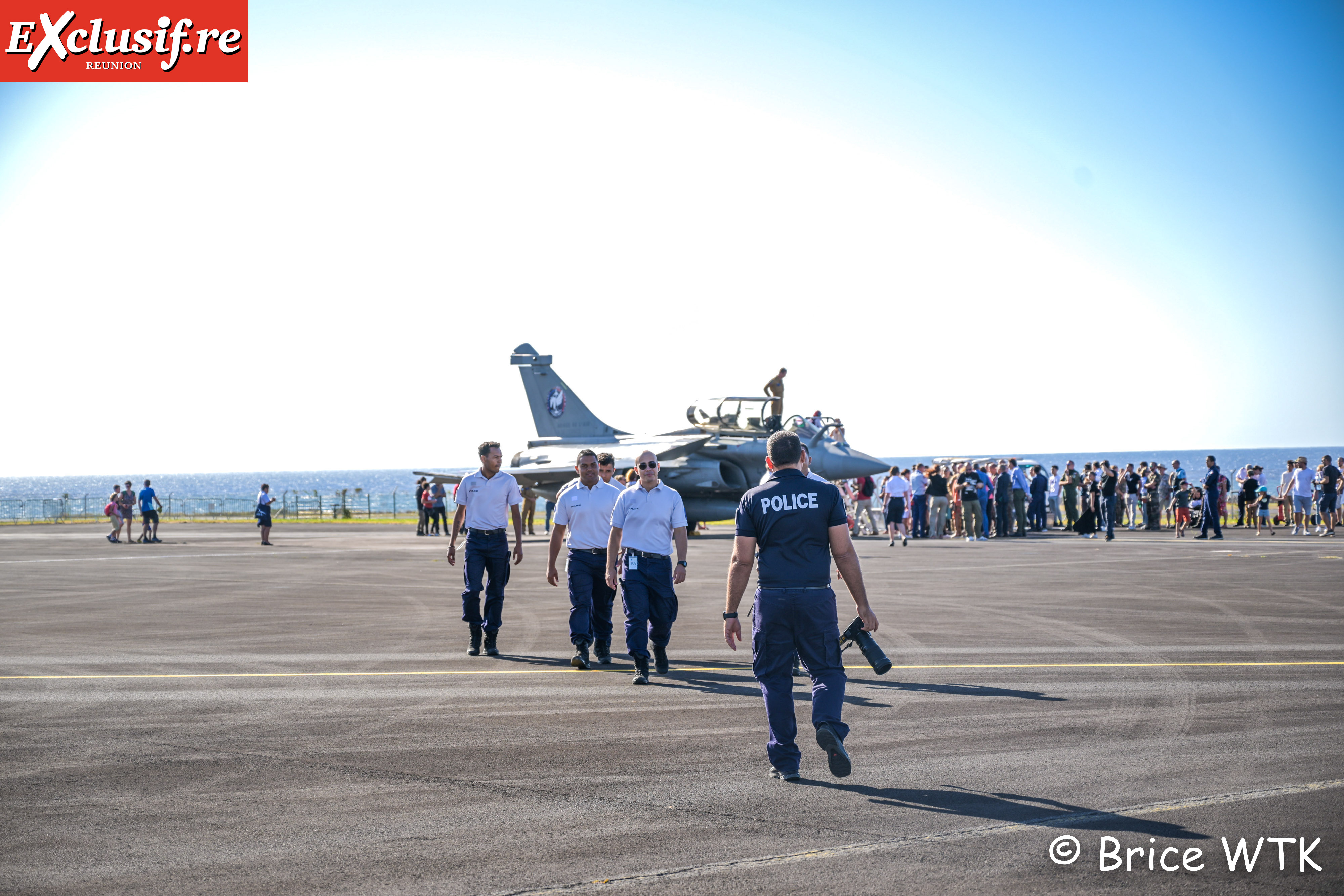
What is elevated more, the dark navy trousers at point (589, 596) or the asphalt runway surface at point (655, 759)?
the dark navy trousers at point (589, 596)

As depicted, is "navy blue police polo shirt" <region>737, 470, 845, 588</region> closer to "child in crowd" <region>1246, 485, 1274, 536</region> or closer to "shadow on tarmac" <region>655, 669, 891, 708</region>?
"shadow on tarmac" <region>655, 669, 891, 708</region>

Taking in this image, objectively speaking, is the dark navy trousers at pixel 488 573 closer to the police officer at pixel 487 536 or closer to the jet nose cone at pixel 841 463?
the police officer at pixel 487 536

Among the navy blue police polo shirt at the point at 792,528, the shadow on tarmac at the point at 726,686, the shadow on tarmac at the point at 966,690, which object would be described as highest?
the navy blue police polo shirt at the point at 792,528

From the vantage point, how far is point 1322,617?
1179cm

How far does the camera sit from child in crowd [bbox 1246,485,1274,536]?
29.3 m

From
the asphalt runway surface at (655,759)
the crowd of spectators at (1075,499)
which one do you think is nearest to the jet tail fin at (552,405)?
the crowd of spectators at (1075,499)

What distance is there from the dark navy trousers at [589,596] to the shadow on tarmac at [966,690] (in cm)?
252

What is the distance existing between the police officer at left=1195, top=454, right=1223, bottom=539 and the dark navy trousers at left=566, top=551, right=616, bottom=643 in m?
20.7

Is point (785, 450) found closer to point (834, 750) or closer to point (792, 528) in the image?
point (792, 528)

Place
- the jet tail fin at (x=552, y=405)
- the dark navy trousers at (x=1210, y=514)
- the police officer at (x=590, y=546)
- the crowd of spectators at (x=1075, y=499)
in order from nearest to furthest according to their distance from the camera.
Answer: the police officer at (x=590, y=546) → the dark navy trousers at (x=1210, y=514) → the crowd of spectators at (x=1075, y=499) → the jet tail fin at (x=552, y=405)

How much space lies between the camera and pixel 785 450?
6.13 meters

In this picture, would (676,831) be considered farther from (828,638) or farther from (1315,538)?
(1315,538)

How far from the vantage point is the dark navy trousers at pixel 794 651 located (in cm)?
578

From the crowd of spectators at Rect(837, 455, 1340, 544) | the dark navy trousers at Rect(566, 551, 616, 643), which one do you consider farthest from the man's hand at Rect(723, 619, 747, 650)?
the crowd of spectators at Rect(837, 455, 1340, 544)
